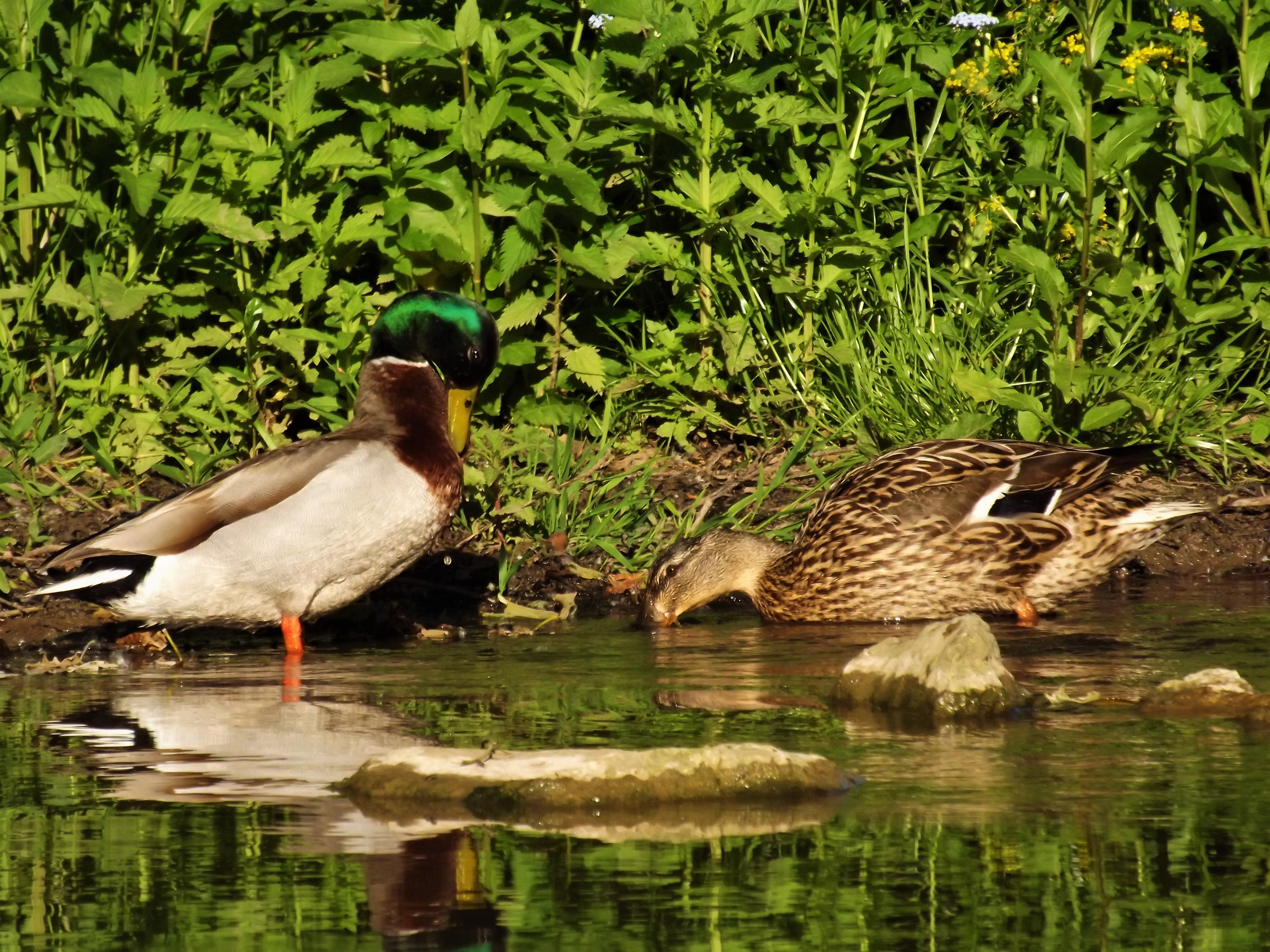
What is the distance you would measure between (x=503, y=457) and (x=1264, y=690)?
3.85 m

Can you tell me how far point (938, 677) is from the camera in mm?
4699

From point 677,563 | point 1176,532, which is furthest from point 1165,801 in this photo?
point 1176,532

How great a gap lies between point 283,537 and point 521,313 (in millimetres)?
2061

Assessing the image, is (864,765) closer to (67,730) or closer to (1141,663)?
(1141,663)

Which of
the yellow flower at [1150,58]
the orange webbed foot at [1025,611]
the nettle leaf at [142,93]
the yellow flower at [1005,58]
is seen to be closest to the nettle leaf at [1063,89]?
the yellow flower at [1150,58]

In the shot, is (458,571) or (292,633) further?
(458,571)

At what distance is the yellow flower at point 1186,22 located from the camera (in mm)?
7805

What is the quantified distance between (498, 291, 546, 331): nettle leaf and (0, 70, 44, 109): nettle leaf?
211 centimetres

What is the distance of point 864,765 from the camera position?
4.05m

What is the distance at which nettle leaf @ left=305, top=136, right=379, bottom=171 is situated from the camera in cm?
779

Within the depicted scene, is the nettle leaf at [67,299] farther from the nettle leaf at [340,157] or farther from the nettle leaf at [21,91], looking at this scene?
the nettle leaf at [340,157]

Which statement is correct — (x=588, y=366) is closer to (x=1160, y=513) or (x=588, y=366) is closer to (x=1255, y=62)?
(x=1160, y=513)

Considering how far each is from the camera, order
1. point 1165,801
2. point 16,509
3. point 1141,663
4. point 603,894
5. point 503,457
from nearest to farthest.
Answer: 1. point 603,894
2. point 1165,801
3. point 1141,663
4. point 16,509
5. point 503,457

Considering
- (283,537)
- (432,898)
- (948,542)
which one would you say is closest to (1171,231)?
(948,542)
